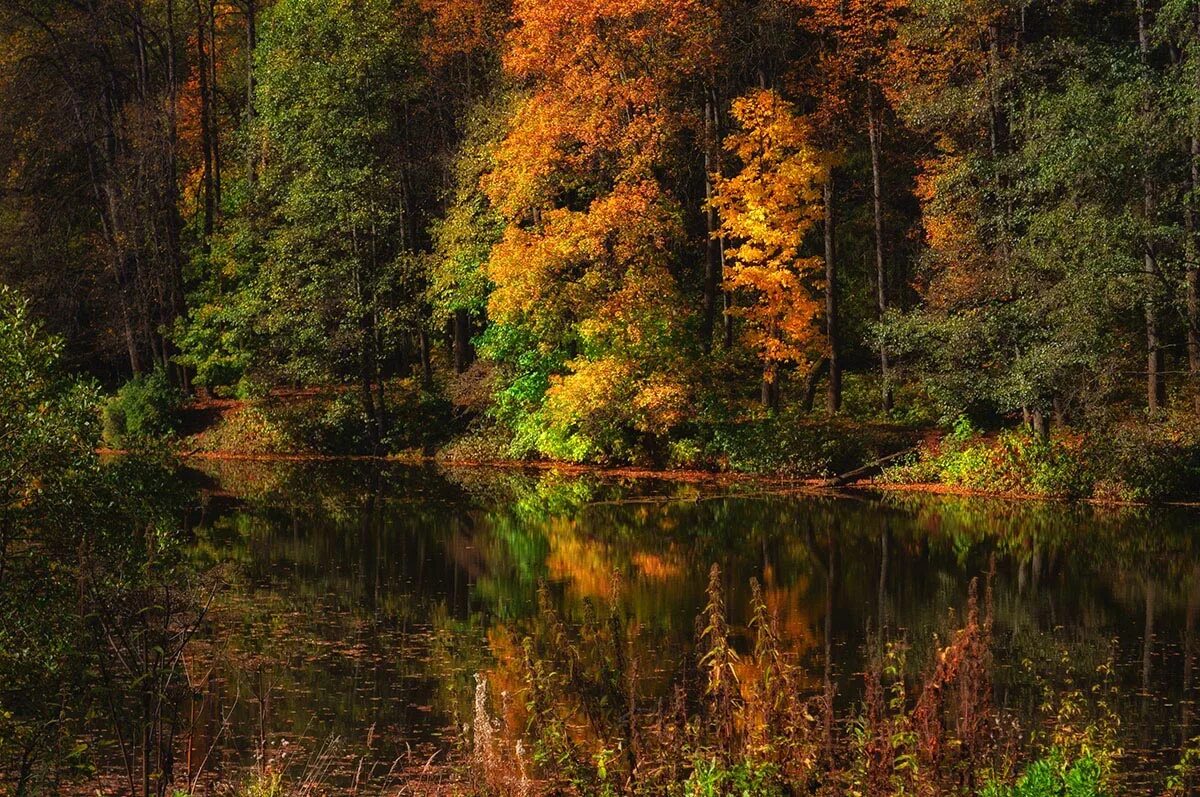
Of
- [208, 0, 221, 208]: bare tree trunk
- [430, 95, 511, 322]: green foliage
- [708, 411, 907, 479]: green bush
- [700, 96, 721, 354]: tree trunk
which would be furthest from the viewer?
[208, 0, 221, 208]: bare tree trunk

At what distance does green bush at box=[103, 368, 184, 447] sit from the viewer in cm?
4050

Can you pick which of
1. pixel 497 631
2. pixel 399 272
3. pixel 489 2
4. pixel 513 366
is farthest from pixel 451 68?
pixel 497 631

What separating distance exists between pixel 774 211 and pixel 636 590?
1689cm

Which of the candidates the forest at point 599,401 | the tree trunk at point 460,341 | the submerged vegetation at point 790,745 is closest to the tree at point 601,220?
the forest at point 599,401

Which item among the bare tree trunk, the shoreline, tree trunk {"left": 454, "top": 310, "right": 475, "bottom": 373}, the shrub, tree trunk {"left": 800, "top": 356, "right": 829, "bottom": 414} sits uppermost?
the bare tree trunk

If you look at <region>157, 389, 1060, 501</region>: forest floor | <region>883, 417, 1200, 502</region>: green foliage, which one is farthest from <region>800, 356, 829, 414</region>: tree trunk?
<region>883, 417, 1200, 502</region>: green foliage

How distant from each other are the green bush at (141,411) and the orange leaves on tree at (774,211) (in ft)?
58.1

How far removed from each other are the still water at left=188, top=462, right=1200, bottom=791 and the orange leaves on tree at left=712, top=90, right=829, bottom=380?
5.26 meters

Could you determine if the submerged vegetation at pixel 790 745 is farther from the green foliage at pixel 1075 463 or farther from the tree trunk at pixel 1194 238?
the green foliage at pixel 1075 463

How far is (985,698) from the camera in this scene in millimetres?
8070

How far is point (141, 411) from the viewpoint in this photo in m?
40.6

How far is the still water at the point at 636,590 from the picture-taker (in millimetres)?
13367

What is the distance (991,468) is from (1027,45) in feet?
30.1

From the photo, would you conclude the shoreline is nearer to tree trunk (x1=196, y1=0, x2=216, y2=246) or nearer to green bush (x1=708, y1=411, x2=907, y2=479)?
green bush (x1=708, y1=411, x2=907, y2=479)
